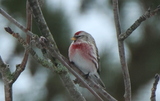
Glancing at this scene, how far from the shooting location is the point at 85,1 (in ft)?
14.1

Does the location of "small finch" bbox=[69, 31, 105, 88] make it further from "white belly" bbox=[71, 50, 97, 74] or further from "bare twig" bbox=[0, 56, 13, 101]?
"bare twig" bbox=[0, 56, 13, 101]

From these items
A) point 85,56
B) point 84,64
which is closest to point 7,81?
point 84,64

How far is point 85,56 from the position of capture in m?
3.04

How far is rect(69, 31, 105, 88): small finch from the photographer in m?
2.88

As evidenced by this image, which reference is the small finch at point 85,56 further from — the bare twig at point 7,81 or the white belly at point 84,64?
the bare twig at point 7,81

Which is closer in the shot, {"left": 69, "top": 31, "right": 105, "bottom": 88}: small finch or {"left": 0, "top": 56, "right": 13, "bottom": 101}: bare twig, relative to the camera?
{"left": 0, "top": 56, "right": 13, "bottom": 101}: bare twig

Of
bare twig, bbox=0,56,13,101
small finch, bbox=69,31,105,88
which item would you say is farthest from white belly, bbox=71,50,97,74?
bare twig, bbox=0,56,13,101

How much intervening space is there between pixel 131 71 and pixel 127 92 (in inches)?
95.7

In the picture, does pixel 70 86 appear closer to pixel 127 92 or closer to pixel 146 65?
pixel 127 92

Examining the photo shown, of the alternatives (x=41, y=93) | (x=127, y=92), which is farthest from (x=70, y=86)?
(x=41, y=93)

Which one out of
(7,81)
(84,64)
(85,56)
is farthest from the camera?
(85,56)

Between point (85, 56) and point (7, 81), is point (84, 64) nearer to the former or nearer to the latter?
point (85, 56)

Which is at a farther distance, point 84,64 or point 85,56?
point 85,56

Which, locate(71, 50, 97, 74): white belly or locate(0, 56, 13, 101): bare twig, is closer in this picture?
locate(0, 56, 13, 101): bare twig
